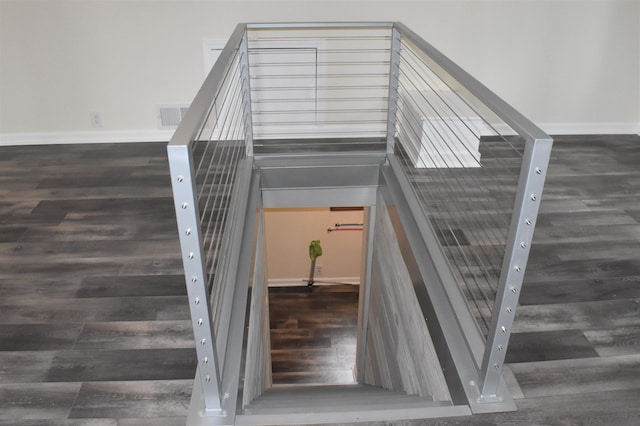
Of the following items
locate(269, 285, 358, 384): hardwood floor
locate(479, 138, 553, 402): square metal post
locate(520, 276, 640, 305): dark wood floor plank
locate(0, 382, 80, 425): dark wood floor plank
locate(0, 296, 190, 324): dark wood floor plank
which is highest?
locate(479, 138, 553, 402): square metal post

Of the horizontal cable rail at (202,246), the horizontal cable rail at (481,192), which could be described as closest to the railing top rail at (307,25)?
the horizontal cable rail at (481,192)

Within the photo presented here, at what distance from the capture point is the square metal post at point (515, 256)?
44.9 inches

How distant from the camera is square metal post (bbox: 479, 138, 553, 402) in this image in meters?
1.14

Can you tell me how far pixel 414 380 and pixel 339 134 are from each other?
2.07 metres

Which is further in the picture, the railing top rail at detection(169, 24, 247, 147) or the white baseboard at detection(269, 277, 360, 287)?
the white baseboard at detection(269, 277, 360, 287)

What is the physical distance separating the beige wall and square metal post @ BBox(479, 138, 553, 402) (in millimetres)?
5596

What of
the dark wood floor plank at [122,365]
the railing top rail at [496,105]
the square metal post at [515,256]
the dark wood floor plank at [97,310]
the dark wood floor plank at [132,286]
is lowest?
the dark wood floor plank at [122,365]

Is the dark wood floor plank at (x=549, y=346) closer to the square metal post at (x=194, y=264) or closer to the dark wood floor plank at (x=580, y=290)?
the dark wood floor plank at (x=580, y=290)

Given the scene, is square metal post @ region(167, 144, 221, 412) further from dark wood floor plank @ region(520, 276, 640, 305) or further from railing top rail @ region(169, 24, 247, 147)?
dark wood floor plank @ region(520, 276, 640, 305)

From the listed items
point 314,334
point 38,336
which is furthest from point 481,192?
point 314,334

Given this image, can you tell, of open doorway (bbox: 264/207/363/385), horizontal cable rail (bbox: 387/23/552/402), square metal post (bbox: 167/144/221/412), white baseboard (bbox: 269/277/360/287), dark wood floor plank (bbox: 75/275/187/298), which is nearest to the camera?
square metal post (bbox: 167/144/221/412)

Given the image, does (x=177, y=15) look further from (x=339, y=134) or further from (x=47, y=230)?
(x=47, y=230)

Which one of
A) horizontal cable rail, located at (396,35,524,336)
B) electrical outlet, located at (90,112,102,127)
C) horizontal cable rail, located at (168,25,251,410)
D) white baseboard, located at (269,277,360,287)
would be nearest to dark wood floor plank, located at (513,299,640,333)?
horizontal cable rail, located at (396,35,524,336)

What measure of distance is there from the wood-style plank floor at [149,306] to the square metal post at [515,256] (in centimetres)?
16
